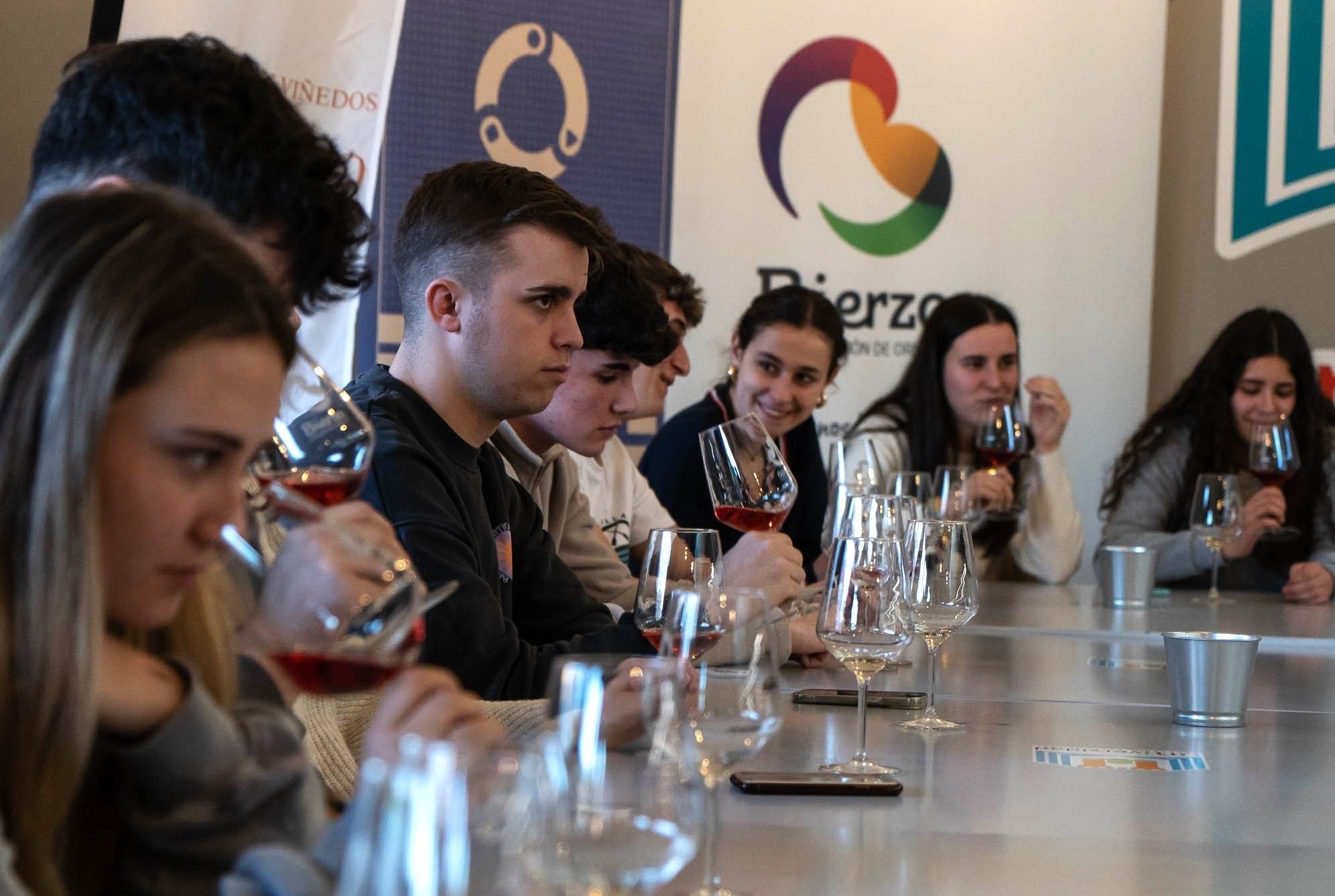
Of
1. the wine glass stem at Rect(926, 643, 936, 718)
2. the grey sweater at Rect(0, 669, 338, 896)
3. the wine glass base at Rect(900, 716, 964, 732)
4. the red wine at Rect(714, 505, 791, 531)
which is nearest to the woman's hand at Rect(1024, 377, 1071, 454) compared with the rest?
the red wine at Rect(714, 505, 791, 531)

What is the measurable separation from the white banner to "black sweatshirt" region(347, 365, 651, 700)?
4.80ft

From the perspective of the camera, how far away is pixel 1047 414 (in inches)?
187

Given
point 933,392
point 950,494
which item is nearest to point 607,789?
point 950,494

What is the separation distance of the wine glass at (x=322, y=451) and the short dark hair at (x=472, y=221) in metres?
0.91

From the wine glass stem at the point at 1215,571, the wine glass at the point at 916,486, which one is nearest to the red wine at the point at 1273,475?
the wine glass stem at the point at 1215,571

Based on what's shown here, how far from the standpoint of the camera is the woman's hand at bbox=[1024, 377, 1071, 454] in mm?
4676

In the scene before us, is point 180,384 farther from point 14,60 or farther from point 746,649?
point 14,60

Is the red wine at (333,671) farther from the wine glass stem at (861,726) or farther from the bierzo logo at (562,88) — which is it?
the bierzo logo at (562,88)

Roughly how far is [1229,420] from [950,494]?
162 cm

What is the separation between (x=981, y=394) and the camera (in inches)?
178

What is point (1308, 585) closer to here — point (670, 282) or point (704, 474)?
point (704, 474)

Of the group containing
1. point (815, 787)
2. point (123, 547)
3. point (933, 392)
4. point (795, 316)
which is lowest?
point (815, 787)

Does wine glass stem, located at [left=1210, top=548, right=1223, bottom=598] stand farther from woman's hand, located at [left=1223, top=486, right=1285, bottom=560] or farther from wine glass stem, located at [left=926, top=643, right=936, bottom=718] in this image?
wine glass stem, located at [left=926, top=643, right=936, bottom=718]

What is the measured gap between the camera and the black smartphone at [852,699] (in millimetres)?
2000
